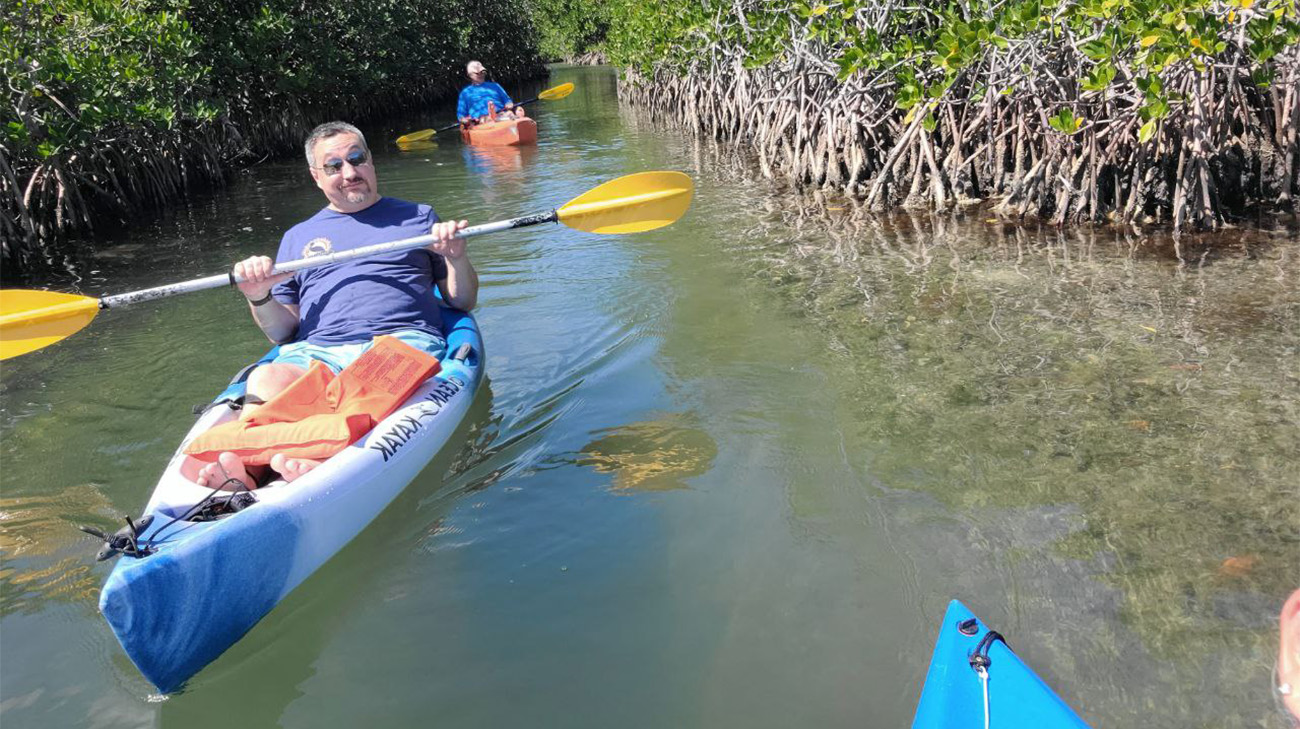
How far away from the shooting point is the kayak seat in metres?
3.21

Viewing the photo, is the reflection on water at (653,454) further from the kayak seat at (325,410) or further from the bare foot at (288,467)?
the bare foot at (288,467)

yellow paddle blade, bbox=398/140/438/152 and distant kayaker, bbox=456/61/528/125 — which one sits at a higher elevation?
distant kayaker, bbox=456/61/528/125

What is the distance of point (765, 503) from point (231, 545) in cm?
184

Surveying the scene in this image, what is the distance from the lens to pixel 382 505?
11.4 ft

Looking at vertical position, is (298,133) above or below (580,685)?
above

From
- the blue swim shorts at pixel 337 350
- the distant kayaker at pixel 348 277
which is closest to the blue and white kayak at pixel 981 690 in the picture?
the blue swim shorts at pixel 337 350

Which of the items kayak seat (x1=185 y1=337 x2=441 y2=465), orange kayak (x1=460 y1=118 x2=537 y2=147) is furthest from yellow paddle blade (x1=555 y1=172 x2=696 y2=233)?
orange kayak (x1=460 y1=118 x2=537 y2=147)

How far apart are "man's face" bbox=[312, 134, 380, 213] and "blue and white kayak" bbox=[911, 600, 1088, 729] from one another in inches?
120

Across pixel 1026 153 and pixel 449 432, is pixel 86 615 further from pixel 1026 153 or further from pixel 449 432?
pixel 1026 153

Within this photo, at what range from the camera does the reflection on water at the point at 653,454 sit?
383cm

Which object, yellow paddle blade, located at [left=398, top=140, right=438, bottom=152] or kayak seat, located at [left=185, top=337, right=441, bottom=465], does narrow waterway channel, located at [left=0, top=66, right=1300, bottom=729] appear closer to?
kayak seat, located at [left=185, top=337, right=441, bottom=465]

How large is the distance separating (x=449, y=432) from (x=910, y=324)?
106 inches

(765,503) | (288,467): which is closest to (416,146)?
(288,467)

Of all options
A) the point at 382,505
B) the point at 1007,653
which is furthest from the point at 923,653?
the point at 382,505
